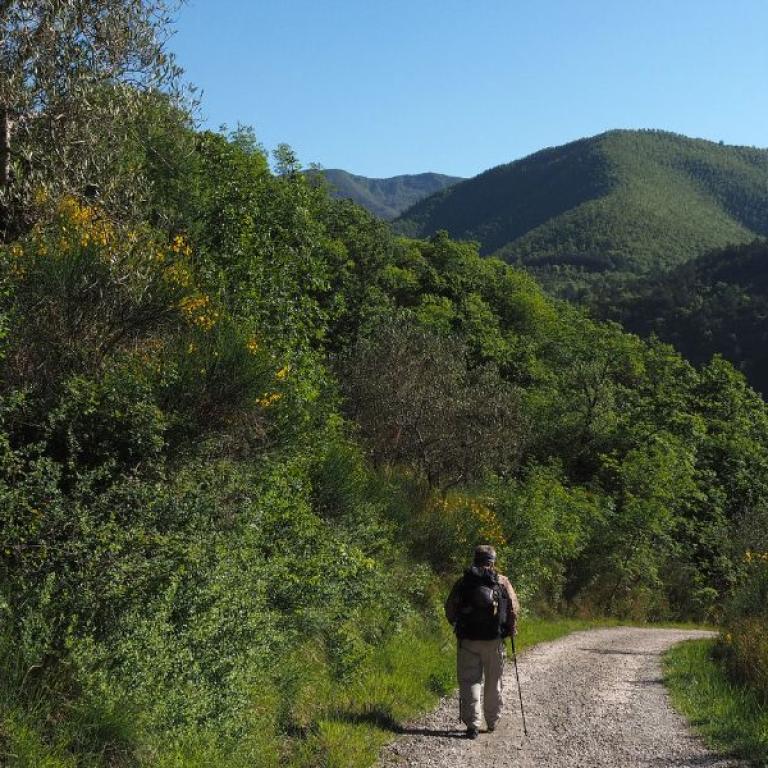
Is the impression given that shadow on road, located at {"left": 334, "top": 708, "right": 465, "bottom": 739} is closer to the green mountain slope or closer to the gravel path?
the gravel path

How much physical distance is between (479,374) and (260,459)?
698 inches

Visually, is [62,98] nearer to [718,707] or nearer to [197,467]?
[197,467]

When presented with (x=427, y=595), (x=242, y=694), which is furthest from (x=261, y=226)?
(x=242, y=694)

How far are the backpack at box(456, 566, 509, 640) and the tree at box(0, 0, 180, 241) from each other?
7.04m

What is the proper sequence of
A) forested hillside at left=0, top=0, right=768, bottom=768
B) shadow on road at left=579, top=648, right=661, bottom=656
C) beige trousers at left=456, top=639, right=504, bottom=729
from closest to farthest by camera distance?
forested hillside at left=0, top=0, right=768, bottom=768, beige trousers at left=456, top=639, right=504, bottom=729, shadow on road at left=579, top=648, right=661, bottom=656

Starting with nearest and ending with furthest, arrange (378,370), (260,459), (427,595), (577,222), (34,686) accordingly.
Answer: (34,686) < (260,459) < (427,595) < (378,370) < (577,222)

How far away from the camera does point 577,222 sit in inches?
7185

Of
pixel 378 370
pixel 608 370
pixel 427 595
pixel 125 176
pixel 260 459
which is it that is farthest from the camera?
pixel 608 370

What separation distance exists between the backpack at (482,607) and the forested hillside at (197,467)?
127cm

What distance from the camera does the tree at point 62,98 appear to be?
34.7ft

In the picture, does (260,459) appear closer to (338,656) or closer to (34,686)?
(338,656)

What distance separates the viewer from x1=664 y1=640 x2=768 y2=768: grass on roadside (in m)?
7.96

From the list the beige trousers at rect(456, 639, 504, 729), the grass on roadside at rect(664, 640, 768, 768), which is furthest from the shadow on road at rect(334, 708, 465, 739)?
the grass on roadside at rect(664, 640, 768, 768)

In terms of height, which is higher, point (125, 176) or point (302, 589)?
point (125, 176)
